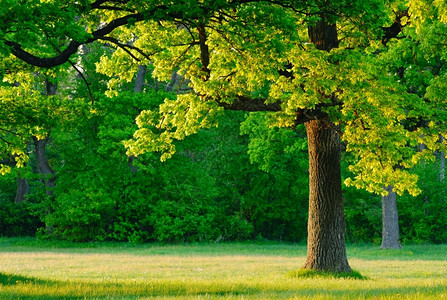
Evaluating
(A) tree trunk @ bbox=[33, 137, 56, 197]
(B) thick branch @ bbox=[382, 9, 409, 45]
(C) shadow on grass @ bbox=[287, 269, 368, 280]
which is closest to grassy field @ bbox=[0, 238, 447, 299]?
(C) shadow on grass @ bbox=[287, 269, 368, 280]

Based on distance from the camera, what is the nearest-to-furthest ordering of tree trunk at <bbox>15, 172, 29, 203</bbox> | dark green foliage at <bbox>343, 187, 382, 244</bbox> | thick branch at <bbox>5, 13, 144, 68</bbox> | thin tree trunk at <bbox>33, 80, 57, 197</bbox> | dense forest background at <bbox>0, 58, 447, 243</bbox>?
thick branch at <bbox>5, 13, 144, 68</bbox> < dense forest background at <bbox>0, 58, 447, 243</bbox> < thin tree trunk at <bbox>33, 80, 57, 197</bbox> < dark green foliage at <bbox>343, 187, 382, 244</bbox> < tree trunk at <bbox>15, 172, 29, 203</bbox>

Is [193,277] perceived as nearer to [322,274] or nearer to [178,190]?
[322,274]

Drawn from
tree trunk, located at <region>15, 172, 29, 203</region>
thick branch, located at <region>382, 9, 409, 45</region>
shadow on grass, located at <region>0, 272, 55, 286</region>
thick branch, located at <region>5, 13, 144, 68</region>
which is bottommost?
shadow on grass, located at <region>0, 272, 55, 286</region>

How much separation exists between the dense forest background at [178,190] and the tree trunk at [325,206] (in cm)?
1374

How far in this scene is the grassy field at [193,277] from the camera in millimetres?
12039

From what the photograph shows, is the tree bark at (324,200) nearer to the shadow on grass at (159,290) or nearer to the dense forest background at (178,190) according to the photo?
the shadow on grass at (159,290)

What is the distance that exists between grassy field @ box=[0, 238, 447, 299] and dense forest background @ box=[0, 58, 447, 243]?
6.59 ft

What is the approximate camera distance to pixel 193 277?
17.2 metres

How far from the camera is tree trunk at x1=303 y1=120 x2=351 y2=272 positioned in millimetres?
17734

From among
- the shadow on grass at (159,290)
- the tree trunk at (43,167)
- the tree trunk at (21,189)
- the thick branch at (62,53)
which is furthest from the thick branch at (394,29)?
the tree trunk at (21,189)

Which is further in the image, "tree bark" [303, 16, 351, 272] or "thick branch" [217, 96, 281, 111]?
"tree bark" [303, 16, 351, 272]

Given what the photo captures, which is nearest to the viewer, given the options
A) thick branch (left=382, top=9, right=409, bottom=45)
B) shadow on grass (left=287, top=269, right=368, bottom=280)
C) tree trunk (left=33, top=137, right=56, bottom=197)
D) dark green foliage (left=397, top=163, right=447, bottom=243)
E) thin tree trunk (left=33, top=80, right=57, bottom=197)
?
shadow on grass (left=287, top=269, right=368, bottom=280)

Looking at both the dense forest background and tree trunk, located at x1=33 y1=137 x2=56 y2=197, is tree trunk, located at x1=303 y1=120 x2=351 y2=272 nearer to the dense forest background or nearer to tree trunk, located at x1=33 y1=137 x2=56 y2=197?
the dense forest background

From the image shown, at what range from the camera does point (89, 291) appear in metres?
12.5
